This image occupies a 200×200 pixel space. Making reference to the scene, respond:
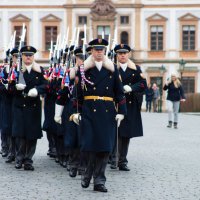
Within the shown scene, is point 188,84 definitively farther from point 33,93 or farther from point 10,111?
point 33,93

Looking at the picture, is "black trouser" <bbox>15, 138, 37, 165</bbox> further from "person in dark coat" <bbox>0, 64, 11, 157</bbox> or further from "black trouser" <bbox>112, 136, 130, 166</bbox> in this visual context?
"black trouser" <bbox>112, 136, 130, 166</bbox>

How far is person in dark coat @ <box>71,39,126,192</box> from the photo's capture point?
30.9 feet

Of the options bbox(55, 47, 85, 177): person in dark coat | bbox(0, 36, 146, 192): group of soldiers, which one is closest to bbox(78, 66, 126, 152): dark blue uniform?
bbox(0, 36, 146, 192): group of soldiers

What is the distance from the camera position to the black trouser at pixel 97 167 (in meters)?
9.42

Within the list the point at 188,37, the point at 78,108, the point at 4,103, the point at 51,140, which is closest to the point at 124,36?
the point at 188,37

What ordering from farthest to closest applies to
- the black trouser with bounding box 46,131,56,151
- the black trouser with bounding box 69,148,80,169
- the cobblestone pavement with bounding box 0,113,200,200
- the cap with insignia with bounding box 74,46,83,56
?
1. the black trouser with bounding box 46,131,56,151
2. the cap with insignia with bounding box 74,46,83,56
3. the black trouser with bounding box 69,148,80,169
4. the cobblestone pavement with bounding box 0,113,200,200

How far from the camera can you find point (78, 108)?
9.80m

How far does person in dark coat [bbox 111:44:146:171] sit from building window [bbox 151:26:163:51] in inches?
1704

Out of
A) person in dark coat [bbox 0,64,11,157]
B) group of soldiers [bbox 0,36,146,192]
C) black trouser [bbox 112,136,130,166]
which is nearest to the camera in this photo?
group of soldiers [bbox 0,36,146,192]

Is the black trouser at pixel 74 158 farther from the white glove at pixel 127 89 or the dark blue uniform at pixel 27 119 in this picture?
the white glove at pixel 127 89

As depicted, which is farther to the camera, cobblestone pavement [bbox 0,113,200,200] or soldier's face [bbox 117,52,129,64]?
soldier's face [bbox 117,52,129,64]

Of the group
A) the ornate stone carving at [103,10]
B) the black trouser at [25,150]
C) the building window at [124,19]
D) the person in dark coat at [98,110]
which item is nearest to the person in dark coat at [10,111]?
the black trouser at [25,150]

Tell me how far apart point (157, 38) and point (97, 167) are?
46.1m

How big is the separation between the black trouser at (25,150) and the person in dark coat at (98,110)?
88.7 inches
